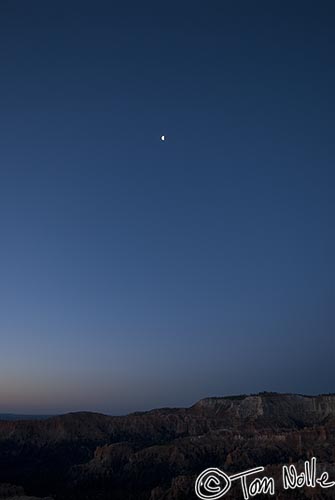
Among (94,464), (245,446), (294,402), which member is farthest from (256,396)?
(94,464)

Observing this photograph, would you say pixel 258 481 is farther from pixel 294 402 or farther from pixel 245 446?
pixel 294 402

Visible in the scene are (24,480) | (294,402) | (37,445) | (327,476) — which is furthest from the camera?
(294,402)

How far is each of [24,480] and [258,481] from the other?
62.9 meters

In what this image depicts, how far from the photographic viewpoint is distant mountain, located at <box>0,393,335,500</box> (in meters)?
103

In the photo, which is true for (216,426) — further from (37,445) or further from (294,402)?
(37,445)

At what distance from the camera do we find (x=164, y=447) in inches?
4835

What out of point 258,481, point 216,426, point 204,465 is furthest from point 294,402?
point 258,481

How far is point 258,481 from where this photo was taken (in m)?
84.4

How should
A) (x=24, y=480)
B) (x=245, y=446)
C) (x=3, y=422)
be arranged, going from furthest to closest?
(x=3, y=422) < (x=245, y=446) < (x=24, y=480)

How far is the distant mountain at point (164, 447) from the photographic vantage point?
339 feet

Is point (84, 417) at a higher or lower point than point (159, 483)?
higher

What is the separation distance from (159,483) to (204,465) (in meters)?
16.0

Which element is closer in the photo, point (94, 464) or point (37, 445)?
point (94, 464)

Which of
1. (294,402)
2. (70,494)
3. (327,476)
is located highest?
(294,402)
